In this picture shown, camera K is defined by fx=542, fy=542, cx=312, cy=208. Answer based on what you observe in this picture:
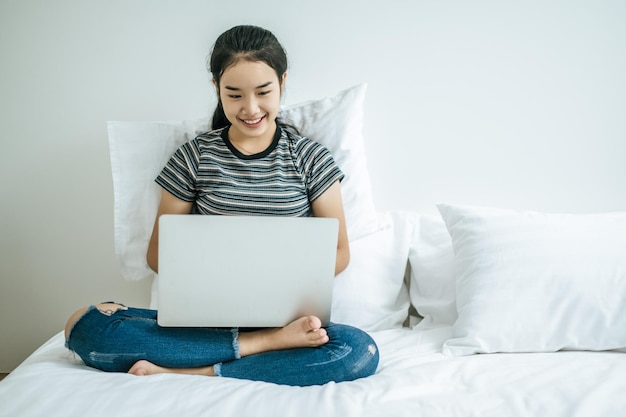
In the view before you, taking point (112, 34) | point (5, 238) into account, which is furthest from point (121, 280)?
point (112, 34)

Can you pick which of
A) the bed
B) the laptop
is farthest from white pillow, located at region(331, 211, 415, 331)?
the laptop

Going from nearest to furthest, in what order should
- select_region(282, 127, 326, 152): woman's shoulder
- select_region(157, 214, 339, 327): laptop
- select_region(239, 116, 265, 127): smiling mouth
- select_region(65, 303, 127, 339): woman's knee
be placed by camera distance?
1. select_region(157, 214, 339, 327): laptop
2. select_region(65, 303, 127, 339): woman's knee
3. select_region(239, 116, 265, 127): smiling mouth
4. select_region(282, 127, 326, 152): woman's shoulder

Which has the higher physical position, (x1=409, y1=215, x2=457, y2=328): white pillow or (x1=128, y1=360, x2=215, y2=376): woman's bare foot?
(x1=409, y1=215, x2=457, y2=328): white pillow

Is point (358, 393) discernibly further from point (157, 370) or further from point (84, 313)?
point (84, 313)

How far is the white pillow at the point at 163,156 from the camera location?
4.52 ft

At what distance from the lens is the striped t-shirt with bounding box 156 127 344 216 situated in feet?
4.11

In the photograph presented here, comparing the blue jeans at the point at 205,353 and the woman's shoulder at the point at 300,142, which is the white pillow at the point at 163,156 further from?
the blue jeans at the point at 205,353

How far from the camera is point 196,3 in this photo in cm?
151

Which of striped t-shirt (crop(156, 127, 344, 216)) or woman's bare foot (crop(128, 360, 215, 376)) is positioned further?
striped t-shirt (crop(156, 127, 344, 216))

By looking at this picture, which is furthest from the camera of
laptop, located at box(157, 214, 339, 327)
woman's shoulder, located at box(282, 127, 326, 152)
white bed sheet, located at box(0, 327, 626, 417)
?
woman's shoulder, located at box(282, 127, 326, 152)

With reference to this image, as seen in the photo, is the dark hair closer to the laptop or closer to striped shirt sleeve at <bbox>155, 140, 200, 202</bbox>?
striped shirt sleeve at <bbox>155, 140, 200, 202</bbox>

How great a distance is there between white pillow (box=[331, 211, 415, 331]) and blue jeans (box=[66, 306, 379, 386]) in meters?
0.23

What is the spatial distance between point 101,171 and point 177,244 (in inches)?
29.2

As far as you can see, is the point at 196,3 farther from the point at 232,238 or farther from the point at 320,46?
the point at 232,238
